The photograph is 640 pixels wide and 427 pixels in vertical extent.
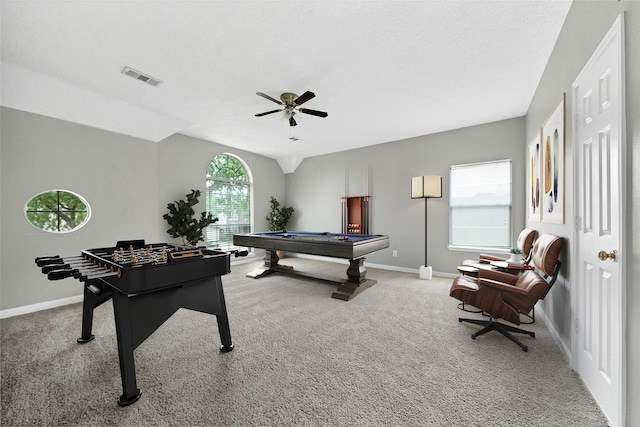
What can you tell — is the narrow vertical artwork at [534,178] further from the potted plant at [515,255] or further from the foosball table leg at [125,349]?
the foosball table leg at [125,349]

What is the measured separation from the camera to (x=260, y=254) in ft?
20.8

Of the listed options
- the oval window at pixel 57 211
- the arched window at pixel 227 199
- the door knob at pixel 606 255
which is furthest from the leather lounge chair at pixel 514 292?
the oval window at pixel 57 211

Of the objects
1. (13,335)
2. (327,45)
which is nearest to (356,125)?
(327,45)

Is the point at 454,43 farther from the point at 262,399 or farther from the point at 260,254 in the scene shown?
the point at 260,254

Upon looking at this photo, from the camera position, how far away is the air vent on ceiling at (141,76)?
2656 millimetres

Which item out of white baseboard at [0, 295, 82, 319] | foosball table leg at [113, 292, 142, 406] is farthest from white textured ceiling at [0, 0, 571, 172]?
white baseboard at [0, 295, 82, 319]

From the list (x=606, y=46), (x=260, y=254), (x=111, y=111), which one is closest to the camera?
(x=606, y=46)

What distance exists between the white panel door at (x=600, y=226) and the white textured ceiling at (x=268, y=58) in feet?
2.99

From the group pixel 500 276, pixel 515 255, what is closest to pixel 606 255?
pixel 500 276

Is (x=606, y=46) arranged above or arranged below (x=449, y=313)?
above

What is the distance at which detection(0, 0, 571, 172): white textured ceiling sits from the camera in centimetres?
193

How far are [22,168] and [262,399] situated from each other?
3.86 metres

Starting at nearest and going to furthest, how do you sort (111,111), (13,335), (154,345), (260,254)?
(154,345) < (13,335) < (111,111) < (260,254)

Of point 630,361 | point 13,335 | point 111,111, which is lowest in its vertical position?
point 13,335
